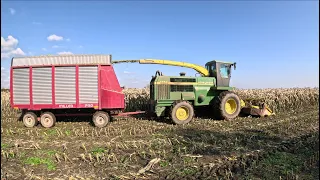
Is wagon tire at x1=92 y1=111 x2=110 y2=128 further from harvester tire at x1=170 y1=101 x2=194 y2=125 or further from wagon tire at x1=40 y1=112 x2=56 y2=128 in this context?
harvester tire at x1=170 y1=101 x2=194 y2=125

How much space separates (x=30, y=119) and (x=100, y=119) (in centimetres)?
303

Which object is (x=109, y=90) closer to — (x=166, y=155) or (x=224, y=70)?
(x=166, y=155)

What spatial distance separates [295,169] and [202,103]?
739 cm

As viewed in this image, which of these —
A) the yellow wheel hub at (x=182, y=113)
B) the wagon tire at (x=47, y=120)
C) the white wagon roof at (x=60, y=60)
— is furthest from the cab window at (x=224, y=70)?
the wagon tire at (x=47, y=120)

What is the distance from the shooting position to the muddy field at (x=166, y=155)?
547cm

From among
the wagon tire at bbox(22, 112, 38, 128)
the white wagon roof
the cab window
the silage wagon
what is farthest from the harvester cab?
the wagon tire at bbox(22, 112, 38, 128)

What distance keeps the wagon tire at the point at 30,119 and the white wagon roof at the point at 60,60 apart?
2168 millimetres

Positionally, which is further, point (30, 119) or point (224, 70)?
point (224, 70)

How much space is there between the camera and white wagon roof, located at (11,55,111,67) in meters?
11.6

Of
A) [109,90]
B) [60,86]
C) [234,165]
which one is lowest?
[234,165]

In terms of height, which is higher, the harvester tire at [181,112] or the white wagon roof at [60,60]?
the white wagon roof at [60,60]

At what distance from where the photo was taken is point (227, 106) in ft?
43.8

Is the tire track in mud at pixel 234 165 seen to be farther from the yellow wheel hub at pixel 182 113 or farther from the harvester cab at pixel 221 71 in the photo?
the harvester cab at pixel 221 71

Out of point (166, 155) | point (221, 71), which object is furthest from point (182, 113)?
point (166, 155)
